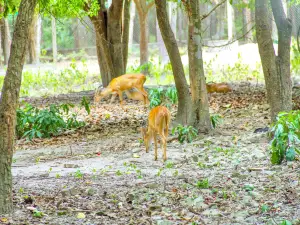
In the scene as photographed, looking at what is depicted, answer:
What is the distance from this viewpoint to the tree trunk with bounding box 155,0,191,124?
12.2m

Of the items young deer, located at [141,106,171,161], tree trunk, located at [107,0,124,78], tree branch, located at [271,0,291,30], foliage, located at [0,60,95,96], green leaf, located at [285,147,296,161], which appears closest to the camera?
green leaf, located at [285,147,296,161]

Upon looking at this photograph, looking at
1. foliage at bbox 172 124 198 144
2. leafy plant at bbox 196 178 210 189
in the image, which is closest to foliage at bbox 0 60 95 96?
foliage at bbox 172 124 198 144

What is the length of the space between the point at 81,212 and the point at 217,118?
19.4 feet

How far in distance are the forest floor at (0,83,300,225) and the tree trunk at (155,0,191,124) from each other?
82 cm

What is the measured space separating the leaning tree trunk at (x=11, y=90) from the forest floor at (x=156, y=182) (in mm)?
491

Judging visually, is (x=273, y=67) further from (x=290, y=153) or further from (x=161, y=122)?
(x=290, y=153)

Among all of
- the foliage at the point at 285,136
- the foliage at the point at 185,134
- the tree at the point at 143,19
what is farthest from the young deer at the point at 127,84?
the foliage at the point at 285,136

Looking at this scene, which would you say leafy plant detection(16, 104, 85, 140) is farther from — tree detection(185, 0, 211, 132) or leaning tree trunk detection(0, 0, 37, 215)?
leaning tree trunk detection(0, 0, 37, 215)

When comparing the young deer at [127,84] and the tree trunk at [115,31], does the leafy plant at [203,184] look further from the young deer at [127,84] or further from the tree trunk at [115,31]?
the tree trunk at [115,31]

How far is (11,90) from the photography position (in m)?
6.13

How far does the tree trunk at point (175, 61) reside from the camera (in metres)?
12.2

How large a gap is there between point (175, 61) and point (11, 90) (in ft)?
22.1

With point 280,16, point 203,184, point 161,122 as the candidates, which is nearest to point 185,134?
point 161,122

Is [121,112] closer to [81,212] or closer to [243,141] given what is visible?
[243,141]
